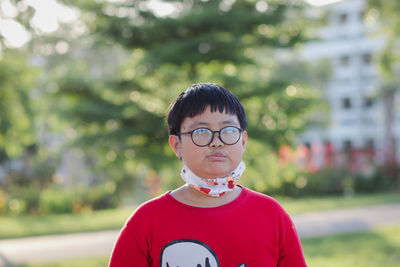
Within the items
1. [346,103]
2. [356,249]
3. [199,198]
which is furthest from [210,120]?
[346,103]

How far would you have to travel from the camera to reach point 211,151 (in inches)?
74.8

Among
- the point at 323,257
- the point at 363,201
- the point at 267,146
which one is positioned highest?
the point at 267,146

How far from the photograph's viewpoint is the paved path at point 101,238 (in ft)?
27.0

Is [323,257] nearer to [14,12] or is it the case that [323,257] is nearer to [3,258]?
[3,258]

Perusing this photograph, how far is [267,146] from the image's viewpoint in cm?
922

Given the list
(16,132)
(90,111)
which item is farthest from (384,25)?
(16,132)

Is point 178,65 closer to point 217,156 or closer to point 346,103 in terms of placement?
point 217,156

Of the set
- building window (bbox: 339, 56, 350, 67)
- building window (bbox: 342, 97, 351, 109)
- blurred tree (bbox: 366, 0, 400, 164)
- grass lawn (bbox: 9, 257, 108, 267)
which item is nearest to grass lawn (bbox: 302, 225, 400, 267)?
grass lawn (bbox: 9, 257, 108, 267)

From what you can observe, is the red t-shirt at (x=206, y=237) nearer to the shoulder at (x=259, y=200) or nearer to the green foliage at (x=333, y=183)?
the shoulder at (x=259, y=200)

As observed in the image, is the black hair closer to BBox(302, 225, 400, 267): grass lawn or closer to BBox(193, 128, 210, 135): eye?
BBox(193, 128, 210, 135): eye

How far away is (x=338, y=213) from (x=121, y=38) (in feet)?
25.2

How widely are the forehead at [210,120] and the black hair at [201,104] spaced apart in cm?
1

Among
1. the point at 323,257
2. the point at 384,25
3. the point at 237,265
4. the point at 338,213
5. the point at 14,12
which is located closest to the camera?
the point at 237,265

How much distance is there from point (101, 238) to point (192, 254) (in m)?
8.53
